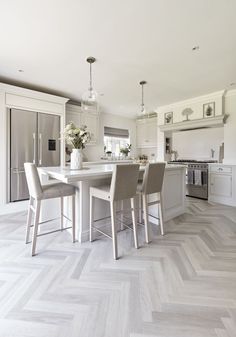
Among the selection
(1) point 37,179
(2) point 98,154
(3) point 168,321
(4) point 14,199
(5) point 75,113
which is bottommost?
(3) point 168,321

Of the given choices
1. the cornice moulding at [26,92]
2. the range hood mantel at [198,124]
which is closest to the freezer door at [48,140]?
the cornice moulding at [26,92]

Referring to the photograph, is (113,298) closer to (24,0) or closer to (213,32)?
(24,0)

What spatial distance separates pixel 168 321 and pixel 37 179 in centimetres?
→ 172

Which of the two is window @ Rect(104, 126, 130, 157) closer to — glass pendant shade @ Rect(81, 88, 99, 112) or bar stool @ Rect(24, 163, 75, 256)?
glass pendant shade @ Rect(81, 88, 99, 112)

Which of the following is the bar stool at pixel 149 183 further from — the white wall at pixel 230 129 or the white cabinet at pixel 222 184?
the white wall at pixel 230 129

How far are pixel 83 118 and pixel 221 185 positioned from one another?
3.77 m

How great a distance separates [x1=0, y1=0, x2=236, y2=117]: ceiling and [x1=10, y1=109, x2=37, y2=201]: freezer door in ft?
2.28

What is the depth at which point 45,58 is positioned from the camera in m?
2.72

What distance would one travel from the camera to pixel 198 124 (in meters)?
4.54

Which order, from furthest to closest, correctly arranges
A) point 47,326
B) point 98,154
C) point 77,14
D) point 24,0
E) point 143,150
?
point 143,150, point 98,154, point 77,14, point 24,0, point 47,326

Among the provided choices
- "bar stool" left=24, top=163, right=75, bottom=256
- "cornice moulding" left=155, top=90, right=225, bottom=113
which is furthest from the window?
"bar stool" left=24, top=163, right=75, bottom=256

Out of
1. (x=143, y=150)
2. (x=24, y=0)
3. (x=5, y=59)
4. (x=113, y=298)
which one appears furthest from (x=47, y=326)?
(x=143, y=150)

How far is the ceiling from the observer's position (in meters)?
1.81

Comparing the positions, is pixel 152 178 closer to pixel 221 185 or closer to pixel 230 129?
pixel 221 185
